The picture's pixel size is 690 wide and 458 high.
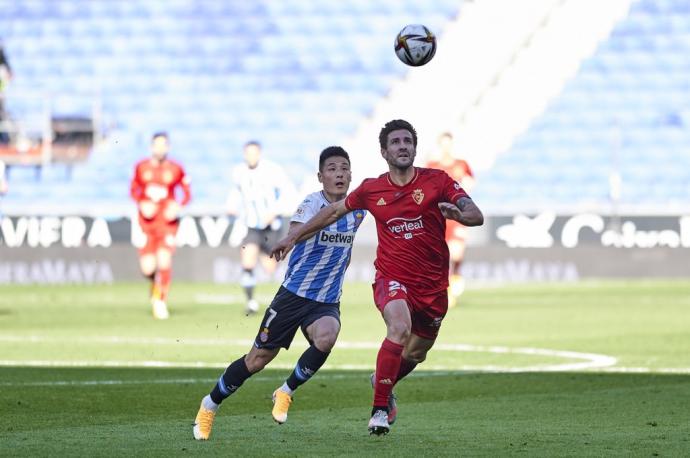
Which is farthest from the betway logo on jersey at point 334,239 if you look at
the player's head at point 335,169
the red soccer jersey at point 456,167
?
the red soccer jersey at point 456,167

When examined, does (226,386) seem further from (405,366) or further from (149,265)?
(149,265)

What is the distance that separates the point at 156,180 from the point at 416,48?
891 centimetres

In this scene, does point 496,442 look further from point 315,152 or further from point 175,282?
point 315,152

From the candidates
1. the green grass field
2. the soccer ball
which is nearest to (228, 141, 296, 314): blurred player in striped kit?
the green grass field

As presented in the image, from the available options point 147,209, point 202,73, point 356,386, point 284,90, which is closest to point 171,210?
point 147,209

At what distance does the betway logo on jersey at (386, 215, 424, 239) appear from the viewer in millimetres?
8250

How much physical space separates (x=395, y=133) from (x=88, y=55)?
28.1 m

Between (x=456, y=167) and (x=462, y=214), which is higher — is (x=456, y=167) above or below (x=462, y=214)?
above

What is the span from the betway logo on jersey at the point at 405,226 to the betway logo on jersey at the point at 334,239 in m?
0.43

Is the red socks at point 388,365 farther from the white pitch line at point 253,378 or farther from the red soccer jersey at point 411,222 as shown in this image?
the white pitch line at point 253,378

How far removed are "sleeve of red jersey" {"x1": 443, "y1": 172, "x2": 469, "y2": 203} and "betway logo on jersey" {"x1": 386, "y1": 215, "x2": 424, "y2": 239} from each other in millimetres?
214

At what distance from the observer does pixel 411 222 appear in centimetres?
826

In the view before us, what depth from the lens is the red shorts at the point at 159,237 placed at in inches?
745

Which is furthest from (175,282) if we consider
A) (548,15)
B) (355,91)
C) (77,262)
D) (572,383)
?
(572,383)
